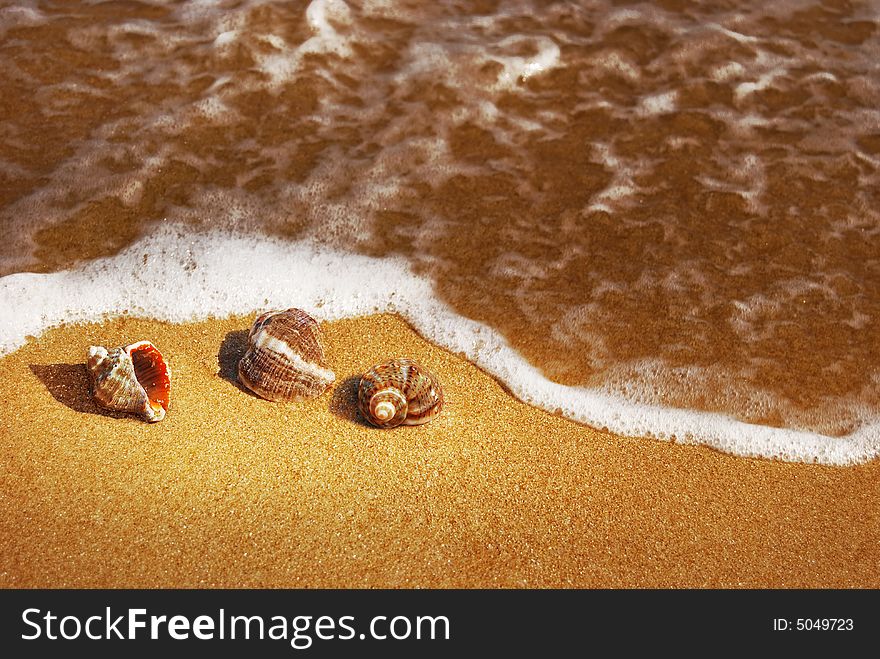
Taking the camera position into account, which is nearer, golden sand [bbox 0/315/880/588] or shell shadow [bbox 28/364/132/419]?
golden sand [bbox 0/315/880/588]

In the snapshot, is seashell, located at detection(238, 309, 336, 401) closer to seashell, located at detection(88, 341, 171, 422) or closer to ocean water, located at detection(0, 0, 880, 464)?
seashell, located at detection(88, 341, 171, 422)

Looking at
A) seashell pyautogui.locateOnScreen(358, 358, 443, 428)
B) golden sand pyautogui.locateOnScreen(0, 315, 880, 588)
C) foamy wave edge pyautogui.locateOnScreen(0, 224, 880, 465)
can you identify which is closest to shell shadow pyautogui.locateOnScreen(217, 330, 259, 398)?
golden sand pyautogui.locateOnScreen(0, 315, 880, 588)

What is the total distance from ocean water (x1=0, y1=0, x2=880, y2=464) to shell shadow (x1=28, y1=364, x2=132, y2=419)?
30cm

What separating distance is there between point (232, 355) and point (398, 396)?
81 centimetres

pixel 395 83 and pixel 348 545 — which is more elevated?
pixel 395 83

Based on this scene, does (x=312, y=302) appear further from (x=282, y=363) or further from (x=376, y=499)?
(x=376, y=499)

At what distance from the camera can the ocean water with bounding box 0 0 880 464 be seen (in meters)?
3.45

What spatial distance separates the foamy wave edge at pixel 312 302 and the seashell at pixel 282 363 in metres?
0.43

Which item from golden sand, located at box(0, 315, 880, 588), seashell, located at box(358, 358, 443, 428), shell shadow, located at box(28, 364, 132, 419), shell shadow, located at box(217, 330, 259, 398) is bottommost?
golden sand, located at box(0, 315, 880, 588)

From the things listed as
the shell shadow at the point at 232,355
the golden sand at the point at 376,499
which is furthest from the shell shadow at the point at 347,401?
the shell shadow at the point at 232,355

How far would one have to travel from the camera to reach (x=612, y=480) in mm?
2932

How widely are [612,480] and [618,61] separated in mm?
3703

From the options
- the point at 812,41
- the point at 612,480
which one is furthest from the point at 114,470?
the point at 812,41

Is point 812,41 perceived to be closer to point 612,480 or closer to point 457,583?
point 612,480
